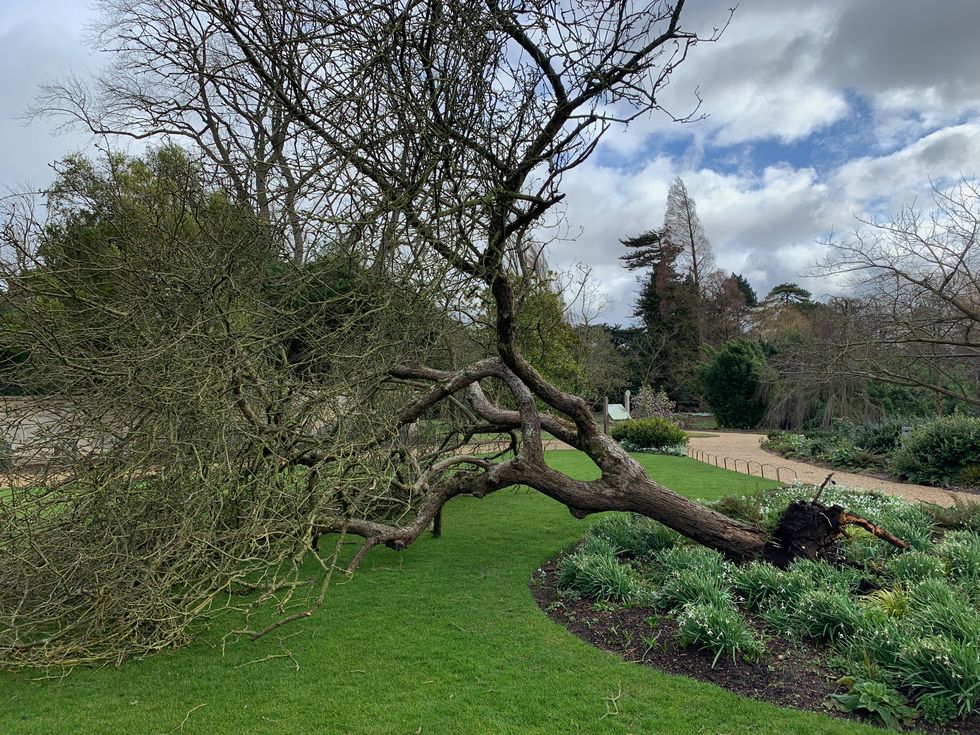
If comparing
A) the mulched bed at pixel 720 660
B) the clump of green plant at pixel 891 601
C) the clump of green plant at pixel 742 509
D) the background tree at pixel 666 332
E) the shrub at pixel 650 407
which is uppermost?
the background tree at pixel 666 332

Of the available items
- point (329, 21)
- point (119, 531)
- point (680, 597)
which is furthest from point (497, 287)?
point (119, 531)

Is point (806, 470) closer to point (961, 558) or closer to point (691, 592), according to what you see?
point (961, 558)

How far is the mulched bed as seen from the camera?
3.39m

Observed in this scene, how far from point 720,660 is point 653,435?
13830 millimetres

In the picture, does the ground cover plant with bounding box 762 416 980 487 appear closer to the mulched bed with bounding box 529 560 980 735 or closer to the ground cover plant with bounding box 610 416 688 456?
the ground cover plant with bounding box 610 416 688 456

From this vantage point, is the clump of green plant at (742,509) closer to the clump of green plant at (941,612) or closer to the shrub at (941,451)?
the clump of green plant at (941,612)

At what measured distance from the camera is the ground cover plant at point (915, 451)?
424 inches

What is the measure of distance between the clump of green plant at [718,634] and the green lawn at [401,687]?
368mm

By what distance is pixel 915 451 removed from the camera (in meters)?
11.5

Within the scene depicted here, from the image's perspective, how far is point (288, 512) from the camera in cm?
420

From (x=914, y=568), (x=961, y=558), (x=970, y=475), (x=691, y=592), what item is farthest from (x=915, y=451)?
(x=691, y=592)

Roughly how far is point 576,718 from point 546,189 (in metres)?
3.97

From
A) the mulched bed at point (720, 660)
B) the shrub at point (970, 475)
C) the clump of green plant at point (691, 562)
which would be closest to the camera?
the mulched bed at point (720, 660)

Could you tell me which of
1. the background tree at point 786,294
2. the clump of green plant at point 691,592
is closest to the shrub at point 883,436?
the clump of green plant at point 691,592
